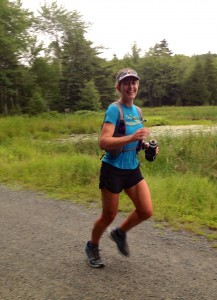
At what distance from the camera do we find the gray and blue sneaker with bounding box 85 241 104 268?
3.51 meters

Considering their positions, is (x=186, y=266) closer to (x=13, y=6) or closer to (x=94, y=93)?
(x=13, y=6)

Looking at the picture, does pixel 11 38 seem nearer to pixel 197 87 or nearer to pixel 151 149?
pixel 151 149

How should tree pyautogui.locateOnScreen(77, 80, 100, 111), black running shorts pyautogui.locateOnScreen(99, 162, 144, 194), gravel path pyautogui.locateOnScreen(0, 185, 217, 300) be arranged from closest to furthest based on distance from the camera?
gravel path pyautogui.locateOnScreen(0, 185, 217, 300), black running shorts pyautogui.locateOnScreen(99, 162, 144, 194), tree pyautogui.locateOnScreen(77, 80, 100, 111)

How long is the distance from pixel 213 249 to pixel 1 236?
2511mm

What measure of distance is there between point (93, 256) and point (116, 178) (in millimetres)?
879

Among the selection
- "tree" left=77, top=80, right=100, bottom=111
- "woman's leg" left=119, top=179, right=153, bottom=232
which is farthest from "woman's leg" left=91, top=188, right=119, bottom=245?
"tree" left=77, top=80, right=100, bottom=111

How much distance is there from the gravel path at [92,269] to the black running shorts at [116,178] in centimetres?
81

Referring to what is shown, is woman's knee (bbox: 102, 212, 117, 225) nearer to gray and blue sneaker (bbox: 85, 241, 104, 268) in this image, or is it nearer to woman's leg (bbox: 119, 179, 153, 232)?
woman's leg (bbox: 119, 179, 153, 232)

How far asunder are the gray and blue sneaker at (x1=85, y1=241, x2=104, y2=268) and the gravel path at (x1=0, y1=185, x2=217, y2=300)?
6cm

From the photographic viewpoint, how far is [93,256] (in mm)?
3580

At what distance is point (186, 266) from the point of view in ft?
11.4

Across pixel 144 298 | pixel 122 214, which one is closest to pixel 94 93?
pixel 122 214

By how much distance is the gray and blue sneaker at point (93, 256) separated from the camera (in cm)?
351

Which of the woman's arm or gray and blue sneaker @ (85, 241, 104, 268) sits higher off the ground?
the woman's arm
